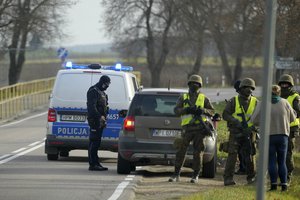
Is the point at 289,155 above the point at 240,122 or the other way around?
the other way around

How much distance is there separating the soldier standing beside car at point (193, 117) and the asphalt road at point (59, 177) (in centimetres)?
54

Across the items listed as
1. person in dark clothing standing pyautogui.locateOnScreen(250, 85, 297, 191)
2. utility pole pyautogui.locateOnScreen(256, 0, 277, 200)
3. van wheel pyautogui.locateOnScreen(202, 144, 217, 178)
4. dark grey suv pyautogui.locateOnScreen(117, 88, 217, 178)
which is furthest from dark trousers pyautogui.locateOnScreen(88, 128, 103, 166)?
A: utility pole pyautogui.locateOnScreen(256, 0, 277, 200)

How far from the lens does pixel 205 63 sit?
86.4 meters

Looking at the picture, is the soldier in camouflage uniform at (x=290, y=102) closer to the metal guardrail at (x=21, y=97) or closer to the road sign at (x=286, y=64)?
the road sign at (x=286, y=64)

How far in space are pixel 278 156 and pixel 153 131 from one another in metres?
2.88

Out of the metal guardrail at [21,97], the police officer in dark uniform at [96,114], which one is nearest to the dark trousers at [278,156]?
the police officer in dark uniform at [96,114]

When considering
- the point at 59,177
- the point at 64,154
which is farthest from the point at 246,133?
the point at 64,154

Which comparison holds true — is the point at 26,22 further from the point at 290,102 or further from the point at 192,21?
the point at 290,102

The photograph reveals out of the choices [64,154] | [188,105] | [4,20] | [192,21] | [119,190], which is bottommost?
[64,154]

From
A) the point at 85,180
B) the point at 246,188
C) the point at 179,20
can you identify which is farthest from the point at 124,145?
the point at 179,20

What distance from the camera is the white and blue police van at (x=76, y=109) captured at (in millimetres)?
19938

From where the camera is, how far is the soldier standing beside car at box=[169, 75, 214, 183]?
1552 centimetres

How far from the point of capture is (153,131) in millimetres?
16891

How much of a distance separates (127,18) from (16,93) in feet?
81.8
